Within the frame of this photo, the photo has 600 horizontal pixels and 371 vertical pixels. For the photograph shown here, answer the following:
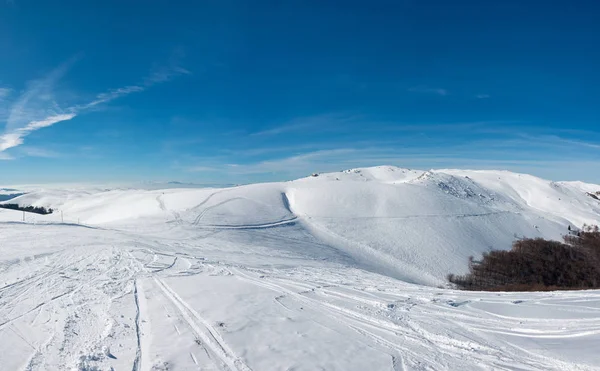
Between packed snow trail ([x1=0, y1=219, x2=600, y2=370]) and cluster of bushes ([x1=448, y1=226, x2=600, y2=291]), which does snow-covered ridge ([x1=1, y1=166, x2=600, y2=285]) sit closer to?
cluster of bushes ([x1=448, y1=226, x2=600, y2=291])

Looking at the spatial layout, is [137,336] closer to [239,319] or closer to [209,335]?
[209,335]

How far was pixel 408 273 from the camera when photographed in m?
35.1

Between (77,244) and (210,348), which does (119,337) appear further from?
(77,244)

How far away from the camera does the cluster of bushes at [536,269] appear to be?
3641 cm

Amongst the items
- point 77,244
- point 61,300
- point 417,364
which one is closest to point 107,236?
point 77,244

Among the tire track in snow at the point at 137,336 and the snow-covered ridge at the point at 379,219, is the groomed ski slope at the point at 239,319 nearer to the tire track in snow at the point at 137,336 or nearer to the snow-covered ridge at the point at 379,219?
the tire track in snow at the point at 137,336

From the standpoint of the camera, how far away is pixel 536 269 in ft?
132

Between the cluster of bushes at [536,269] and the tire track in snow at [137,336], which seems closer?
the tire track in snow at [137,336]

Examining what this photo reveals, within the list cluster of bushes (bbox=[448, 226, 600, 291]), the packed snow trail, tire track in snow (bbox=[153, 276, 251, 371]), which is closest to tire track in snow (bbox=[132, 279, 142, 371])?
the packed snow trail

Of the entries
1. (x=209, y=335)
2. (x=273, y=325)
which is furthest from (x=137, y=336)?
(x=273, y=325)

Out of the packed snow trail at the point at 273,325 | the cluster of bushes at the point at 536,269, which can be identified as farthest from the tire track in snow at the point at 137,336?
the cluster of bushes at the point at 536,269

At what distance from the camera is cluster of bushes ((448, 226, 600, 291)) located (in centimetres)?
3641

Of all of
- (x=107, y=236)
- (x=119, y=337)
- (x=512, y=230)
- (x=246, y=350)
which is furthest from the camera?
(x=512, y=230)

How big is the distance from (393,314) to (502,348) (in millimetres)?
2729
